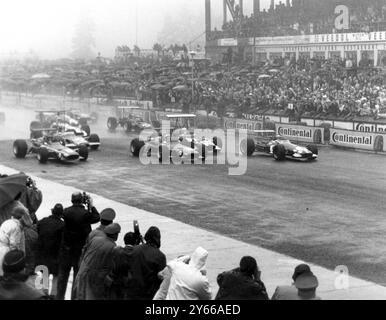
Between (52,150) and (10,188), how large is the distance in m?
14.8

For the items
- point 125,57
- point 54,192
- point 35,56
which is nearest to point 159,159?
point 54,192

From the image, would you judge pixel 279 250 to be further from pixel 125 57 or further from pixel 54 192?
pixel 125 57

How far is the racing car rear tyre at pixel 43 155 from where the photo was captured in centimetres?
2264

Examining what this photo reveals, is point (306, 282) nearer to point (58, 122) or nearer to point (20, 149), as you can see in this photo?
point (20, 149)

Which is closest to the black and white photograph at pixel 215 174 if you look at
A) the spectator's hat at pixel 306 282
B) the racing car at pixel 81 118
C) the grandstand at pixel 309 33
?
the spectator's hat at pixel 306 282

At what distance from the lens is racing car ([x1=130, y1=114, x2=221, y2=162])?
2336cm

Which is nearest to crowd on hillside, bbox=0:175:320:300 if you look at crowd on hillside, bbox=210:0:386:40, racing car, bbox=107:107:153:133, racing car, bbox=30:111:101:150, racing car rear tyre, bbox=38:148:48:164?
racing car rear tyre, bbox=38:148:48:164

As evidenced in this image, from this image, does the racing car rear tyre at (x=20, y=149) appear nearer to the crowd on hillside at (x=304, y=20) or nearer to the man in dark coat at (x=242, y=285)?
the man in dark coat at (x=242, y=285)

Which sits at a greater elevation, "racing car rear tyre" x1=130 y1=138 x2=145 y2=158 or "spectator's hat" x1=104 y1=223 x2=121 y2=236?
"spectator's hat" x1=104 y1=223 x2=121 y2=236

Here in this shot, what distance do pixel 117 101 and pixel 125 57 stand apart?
2483cm

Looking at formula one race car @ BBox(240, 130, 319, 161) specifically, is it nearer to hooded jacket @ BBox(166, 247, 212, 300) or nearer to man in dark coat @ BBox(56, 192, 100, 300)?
man in dark coat @ BBox(56, 192, 100, 300)

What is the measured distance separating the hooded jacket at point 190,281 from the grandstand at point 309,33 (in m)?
33.5

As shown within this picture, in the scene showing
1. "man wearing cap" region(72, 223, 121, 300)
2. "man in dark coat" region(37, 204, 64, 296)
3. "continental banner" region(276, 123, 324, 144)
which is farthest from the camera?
"continental banner" region(276, 123, 324, 144)

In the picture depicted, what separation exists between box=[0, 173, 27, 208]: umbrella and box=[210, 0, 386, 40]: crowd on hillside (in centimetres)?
3327
